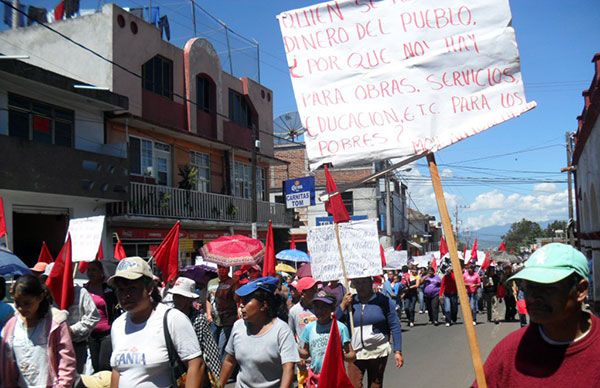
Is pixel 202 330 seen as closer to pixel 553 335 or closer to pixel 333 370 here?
pixel 333 370

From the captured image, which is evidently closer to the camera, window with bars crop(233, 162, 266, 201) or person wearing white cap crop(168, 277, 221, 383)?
person wearing white cap crop(168, 277, 221, 383)

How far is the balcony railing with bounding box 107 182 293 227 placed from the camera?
2008 cm

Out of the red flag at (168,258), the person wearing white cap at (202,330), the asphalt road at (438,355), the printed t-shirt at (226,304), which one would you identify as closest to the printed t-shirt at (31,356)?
the person wearing white cap at (202,330)

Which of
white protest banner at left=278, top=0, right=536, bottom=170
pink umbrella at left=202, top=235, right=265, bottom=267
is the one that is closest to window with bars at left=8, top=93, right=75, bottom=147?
pink umbrella at left=202, top=235, right=265, bottom=267

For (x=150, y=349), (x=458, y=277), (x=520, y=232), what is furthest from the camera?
(x=520, y=232)

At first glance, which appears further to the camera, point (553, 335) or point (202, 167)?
point (202, 167)

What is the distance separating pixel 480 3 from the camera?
3.51m

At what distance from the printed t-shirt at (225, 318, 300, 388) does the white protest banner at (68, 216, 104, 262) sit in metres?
4.50

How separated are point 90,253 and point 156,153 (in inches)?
561

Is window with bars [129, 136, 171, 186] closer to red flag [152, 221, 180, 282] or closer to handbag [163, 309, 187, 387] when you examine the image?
red flag [152, 221, 180, 282]

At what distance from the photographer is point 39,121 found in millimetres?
16844

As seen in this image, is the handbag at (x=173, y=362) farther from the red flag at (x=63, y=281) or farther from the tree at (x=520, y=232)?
the tree at (x=520, y=232)

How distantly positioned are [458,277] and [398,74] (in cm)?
130

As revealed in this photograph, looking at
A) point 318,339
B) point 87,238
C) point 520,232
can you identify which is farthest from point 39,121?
point 520,232
